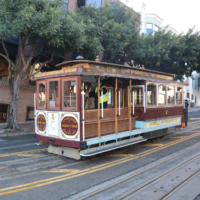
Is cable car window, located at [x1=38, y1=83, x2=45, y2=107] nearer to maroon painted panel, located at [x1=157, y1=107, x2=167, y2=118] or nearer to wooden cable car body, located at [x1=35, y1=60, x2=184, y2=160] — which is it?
wooden cable car body, located at [x1=35, y1=60, x2=184, y2=160]

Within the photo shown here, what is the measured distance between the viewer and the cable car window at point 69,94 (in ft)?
20.4

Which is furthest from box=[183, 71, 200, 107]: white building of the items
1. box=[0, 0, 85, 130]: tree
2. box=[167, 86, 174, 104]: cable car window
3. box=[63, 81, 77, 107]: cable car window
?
box=[63, 81, 77, 107]: cable car window

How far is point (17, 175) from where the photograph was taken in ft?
17.6

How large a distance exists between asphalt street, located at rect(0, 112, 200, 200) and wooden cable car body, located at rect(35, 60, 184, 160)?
43cm

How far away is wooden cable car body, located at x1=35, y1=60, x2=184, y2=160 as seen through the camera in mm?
6113

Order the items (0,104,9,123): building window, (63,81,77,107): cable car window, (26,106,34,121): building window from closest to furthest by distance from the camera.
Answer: (63,81,77,107): cable car window
(0,104,9,123): building window
(26,106,34,121): building window

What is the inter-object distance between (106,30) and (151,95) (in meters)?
8.42

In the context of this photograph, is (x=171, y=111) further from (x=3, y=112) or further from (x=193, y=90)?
(x=193, y=90)

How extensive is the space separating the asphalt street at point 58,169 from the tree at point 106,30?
25.3ft

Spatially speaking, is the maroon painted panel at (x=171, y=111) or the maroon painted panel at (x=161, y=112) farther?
the maroon painted panel at (x=171, y=111)

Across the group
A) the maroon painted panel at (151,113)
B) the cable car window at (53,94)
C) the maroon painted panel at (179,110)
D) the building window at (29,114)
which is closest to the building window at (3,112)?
the building window at (29,114)

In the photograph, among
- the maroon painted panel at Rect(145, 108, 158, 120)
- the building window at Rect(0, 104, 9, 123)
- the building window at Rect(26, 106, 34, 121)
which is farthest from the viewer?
the building window at Rect(26, 106, 34, 121)

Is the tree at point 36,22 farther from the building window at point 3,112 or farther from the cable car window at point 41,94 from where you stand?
the building window at point 3,112

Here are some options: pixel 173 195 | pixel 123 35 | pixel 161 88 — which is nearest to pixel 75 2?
pixel 123 35
